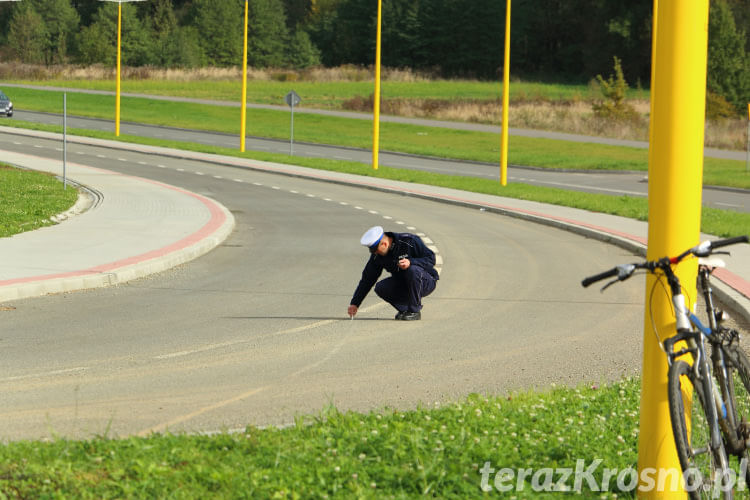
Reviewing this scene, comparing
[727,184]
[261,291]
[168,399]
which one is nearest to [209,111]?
[727,184]

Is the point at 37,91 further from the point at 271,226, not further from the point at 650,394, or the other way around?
the point at 650,394

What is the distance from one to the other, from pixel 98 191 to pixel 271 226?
701 centimetres

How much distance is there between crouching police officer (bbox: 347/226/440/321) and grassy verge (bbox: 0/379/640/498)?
4.09m

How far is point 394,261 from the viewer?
11.1 m

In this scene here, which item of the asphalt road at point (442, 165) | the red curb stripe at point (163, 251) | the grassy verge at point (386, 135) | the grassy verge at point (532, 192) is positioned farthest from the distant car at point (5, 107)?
the red curb stripe at point (163, 251)

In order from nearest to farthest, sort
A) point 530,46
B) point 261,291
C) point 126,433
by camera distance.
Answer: point 126,433 → point 261,291 → point 530,46

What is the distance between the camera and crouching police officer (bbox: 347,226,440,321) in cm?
1105

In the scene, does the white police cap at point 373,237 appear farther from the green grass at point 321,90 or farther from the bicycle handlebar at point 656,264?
the green grass at point 321,90

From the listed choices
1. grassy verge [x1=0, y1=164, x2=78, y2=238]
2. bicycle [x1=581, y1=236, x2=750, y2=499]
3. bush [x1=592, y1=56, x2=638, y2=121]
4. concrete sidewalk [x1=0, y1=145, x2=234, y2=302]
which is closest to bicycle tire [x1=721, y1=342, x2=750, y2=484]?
bicycle [x1=581, y1=236, x2=750, y2=499]

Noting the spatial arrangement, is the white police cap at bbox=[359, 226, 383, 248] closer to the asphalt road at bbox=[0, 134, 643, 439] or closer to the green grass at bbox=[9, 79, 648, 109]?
the asphalt road at bbox=[0, 134, 643, 439]

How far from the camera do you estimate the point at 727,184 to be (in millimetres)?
36156

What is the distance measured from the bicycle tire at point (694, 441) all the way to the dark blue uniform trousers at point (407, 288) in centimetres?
615

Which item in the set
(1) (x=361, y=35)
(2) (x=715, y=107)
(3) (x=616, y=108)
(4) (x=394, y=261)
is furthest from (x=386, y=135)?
(1) (x=361, y=35)

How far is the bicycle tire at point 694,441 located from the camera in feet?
15.7
